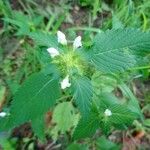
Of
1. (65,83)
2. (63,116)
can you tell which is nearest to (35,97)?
(65,83)

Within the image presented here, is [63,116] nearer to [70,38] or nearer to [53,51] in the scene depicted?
[70,38]

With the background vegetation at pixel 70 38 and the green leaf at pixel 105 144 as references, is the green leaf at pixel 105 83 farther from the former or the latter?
the green leaf at pixel 105 144

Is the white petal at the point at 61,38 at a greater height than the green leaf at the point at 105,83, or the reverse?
the white petal at the point at 61,38

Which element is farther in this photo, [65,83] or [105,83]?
[105,83]

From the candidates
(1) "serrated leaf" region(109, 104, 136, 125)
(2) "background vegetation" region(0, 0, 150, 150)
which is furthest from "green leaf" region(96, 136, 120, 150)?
(1) "serrated leaf" region(109, 104, 136, 125)

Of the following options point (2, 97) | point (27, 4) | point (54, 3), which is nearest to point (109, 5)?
point (54, 3)

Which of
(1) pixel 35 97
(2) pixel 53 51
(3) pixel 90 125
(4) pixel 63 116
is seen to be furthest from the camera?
(4) pixel 63 116

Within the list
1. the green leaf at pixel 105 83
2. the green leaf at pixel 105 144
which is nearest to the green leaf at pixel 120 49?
the green leaf at pixel 105 83
